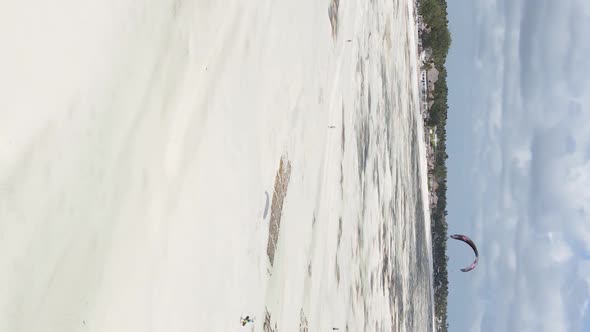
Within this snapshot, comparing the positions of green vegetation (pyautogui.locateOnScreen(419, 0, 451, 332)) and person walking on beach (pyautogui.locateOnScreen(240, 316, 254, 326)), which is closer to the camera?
person walking on beach (pyautogui.locateOnScreen(240, 316, 254, 326))

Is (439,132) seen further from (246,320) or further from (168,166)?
(168,166)

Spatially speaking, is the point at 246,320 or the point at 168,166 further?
the point at 246,320

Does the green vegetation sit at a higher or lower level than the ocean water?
higher

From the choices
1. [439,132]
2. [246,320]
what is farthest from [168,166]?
[439,132]

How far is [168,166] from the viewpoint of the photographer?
336cm

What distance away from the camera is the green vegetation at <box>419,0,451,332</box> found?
3197 centimetres

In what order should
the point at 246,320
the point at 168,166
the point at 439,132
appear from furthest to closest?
the point at 439,132 → the point at 246,320 → the point at 168,166

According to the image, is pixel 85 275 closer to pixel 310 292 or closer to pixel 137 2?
pixel 137 2

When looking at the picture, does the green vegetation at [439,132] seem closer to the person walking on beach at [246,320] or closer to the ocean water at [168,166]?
the ocean water at [168,166]

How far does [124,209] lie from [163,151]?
51cm

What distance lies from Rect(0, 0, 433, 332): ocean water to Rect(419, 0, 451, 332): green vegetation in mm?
24488

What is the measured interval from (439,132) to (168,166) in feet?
108

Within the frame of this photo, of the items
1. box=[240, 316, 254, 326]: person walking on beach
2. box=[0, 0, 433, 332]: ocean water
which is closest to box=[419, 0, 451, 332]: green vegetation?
box=[0, 0, 433, 332]: ocean water

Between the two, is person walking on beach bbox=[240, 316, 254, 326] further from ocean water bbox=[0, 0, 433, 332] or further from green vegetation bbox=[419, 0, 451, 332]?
green vegetation bbox=[419, 0, 451, 332]
